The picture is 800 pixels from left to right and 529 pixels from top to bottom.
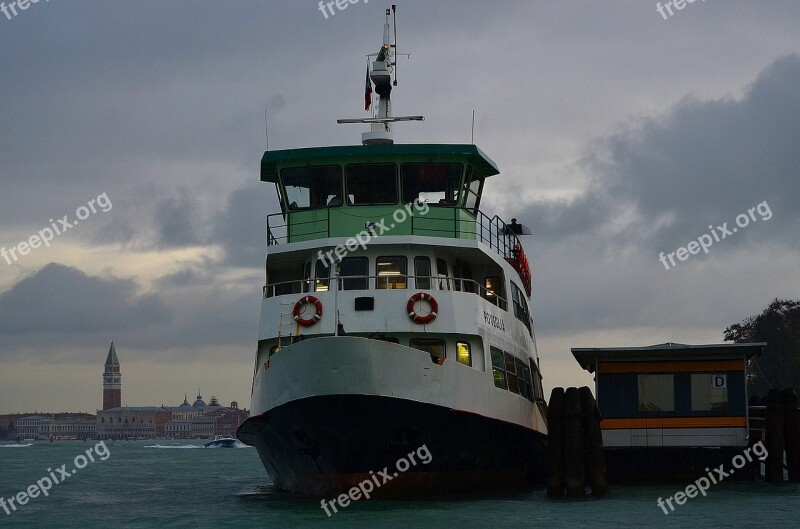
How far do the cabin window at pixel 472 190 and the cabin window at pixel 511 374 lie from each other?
371 centimetres

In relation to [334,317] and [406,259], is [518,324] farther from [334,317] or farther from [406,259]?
[334,317]

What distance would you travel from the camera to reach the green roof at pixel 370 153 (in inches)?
1130

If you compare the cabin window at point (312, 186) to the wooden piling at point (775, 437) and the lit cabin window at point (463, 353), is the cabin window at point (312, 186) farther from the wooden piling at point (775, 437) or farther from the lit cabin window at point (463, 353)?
the wooden piling at point (775, 437)

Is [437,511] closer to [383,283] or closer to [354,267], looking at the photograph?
[383,283]

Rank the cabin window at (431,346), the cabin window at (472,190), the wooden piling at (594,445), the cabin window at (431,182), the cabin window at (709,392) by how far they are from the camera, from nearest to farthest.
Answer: the cabin window at (431,346) < the wooden piling at (594,445) < the cabin window at (431,182) < the cabin window at (472,190) < the cabin window at (709,392)

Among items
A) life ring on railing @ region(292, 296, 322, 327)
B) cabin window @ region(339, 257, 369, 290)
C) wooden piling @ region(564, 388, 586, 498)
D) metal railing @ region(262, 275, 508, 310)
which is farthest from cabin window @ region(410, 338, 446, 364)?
wooden piling @ region(564, 388, 586, 498)

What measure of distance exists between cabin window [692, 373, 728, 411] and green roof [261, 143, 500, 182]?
8.20 m

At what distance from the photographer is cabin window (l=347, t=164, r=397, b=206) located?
95.0 feet

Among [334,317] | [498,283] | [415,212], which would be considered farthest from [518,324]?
[334,317]

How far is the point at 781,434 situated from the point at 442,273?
34.0 ft

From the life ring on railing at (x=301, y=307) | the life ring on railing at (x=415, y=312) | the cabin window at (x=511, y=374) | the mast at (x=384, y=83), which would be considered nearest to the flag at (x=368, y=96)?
the mast at (x=384, y=83)

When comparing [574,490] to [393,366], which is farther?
[574,490]

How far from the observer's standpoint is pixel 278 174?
29.6m

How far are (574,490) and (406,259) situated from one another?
656 centimetres
